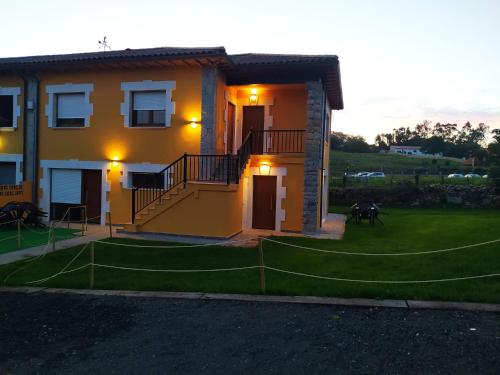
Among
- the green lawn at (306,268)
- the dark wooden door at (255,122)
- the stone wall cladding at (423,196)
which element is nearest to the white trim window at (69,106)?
the dark wooden door at (255,122)

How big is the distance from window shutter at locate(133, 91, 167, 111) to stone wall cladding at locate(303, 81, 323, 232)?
474cm

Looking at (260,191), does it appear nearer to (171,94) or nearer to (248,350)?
(171,94)

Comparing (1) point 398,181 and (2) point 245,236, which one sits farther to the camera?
(1) point 398,181

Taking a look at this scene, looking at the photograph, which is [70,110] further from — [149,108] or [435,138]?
[435,138]

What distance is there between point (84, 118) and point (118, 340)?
38.2 feet

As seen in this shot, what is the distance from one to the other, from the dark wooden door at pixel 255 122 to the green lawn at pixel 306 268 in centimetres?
418

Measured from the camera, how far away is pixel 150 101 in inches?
559

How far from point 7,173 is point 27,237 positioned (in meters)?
5.02

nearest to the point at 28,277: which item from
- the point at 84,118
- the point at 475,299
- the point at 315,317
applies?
the point at 315,317

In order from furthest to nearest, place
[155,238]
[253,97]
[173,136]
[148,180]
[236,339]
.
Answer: [253,97] < [148,180] < [173,136] < [155,238] < [236,339]

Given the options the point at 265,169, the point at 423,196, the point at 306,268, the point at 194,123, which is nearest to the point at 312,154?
the point at 265,169

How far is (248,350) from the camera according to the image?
183 inches

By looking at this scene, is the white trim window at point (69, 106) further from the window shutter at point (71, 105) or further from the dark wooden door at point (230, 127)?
the dark wooden door at point (230, 127)

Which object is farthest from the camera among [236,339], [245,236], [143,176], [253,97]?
[253,97]
